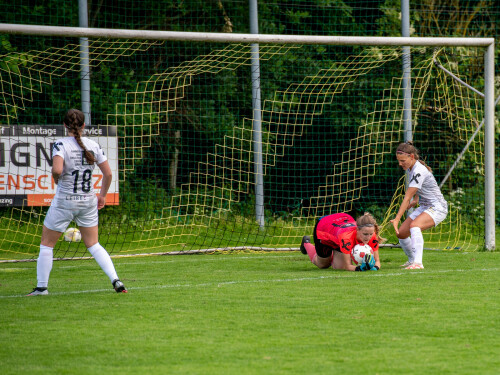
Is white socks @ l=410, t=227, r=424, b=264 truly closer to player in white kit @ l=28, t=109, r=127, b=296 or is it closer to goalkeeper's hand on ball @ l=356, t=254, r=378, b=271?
goalkeeper's hand on ball @ l=356, t=254, r=378, b=271

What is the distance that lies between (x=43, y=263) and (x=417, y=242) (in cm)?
433

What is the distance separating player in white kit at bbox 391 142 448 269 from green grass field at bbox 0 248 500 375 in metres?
0.41

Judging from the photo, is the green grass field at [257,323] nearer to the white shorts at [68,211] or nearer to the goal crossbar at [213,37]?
the white shorts at [68,211]

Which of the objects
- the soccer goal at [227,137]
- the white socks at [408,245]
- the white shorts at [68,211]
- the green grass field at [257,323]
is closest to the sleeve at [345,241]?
the green grass field at [257,323]

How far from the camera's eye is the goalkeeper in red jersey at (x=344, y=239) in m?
9.22

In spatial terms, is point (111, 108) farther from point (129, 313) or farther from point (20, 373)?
point (20, 373)

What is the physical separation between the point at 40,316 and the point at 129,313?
2.31 ft

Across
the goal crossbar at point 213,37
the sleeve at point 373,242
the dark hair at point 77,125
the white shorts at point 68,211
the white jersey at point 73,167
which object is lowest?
the sleeve at point 373,242

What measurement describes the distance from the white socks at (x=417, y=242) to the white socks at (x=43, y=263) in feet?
13.9

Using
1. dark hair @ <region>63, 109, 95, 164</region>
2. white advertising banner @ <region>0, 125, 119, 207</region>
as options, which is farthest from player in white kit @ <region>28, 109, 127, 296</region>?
white advertising banner @ <region>0, 125, 119, 207</region>

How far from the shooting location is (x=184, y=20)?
688 inches

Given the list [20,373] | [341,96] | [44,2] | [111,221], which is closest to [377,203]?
[341,96]

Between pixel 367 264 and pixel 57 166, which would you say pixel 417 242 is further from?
pixel 57 166

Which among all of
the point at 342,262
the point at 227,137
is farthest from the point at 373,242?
the point at 227,137
